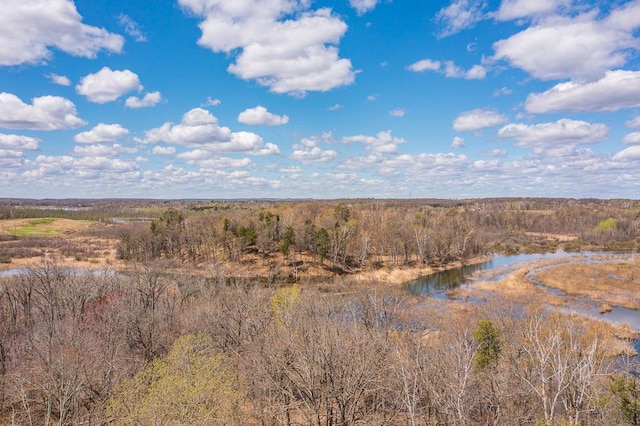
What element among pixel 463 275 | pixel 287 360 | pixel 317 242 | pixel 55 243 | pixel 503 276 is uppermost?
pixel 287 360

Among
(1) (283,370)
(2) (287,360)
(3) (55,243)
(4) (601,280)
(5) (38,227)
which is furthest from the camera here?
(5) (38,227)

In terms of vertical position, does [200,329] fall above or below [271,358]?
below

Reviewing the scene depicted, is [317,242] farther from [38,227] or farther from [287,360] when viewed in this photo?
[38,227]

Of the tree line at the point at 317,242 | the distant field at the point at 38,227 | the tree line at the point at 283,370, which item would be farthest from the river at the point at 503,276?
the distant field at the point at 38,227

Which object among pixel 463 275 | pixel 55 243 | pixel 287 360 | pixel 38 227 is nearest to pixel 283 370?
pixel 287 360

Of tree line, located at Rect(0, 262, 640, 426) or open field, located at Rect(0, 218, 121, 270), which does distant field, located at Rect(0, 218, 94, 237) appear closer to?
open field, located at Rect(0, 218, 121, 270)

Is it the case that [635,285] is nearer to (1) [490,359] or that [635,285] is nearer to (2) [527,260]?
(2) [527,260]

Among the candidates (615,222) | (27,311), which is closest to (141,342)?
(27,311)

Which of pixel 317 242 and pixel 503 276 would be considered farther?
pixel 317 242
